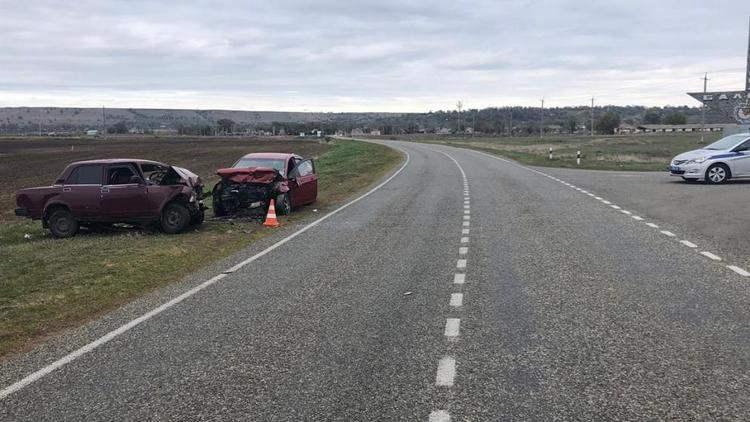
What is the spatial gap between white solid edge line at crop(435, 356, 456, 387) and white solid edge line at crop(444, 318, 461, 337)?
0.65 m

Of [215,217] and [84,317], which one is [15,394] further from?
[215,217]

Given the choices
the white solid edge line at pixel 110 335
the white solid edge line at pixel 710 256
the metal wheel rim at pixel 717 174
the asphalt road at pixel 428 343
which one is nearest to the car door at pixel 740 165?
the metal wheel rim at pixel 717 174

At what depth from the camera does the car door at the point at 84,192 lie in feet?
44.8

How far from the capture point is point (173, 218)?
14016mm

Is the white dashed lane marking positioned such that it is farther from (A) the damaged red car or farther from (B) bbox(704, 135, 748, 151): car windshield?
(B) bbox(704, 135, 748, 151): car windshield

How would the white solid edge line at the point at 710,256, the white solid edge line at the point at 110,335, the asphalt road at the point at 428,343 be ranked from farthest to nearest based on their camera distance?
the white solid edge line at the point at 710,256 < the white solid edge line at the point at 110,335 < the asphalt road at the point at 428,343

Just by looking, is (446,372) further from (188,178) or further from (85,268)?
(188,178)

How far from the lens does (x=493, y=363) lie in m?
5.47

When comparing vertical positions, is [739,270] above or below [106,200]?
below

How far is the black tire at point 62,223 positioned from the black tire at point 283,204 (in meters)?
4.45

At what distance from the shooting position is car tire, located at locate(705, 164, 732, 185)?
22438 millimetres

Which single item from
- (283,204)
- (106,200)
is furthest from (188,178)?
(283,204)

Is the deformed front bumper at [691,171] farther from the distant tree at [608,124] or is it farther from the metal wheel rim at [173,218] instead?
the distant tree at [608,124]

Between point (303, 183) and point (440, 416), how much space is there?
1385 centimetres
